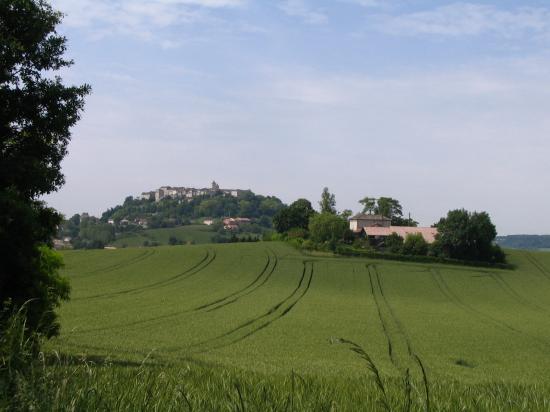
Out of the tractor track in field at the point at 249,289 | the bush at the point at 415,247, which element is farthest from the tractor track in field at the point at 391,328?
the bush at the point at 415,247

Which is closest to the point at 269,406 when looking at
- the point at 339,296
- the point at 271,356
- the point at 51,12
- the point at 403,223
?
the point at 51,12

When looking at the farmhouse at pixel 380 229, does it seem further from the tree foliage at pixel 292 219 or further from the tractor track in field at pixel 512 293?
the tractor track in field at pixel 512 293

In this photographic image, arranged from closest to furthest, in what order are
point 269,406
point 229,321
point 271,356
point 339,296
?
point 269,406, point 271,356, point 229,321, point 339,296

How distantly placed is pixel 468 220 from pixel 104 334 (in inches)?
3032

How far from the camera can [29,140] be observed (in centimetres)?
2125

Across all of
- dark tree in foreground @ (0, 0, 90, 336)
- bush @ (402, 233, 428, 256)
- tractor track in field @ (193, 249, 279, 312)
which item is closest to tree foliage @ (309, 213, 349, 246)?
bush @ (402, 233, 428, 256)

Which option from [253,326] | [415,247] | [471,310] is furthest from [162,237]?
[253,326]

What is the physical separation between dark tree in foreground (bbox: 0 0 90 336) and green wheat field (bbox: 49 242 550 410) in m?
2.75

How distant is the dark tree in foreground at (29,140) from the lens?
19.2 m

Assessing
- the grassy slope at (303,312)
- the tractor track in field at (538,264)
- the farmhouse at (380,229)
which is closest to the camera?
the grassy slope at (303,312)

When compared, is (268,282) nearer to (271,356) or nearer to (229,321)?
(229,321)

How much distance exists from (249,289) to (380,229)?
7343 centimetres

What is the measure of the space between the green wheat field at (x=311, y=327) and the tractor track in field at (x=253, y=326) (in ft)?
0.37

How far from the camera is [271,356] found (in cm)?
3112
